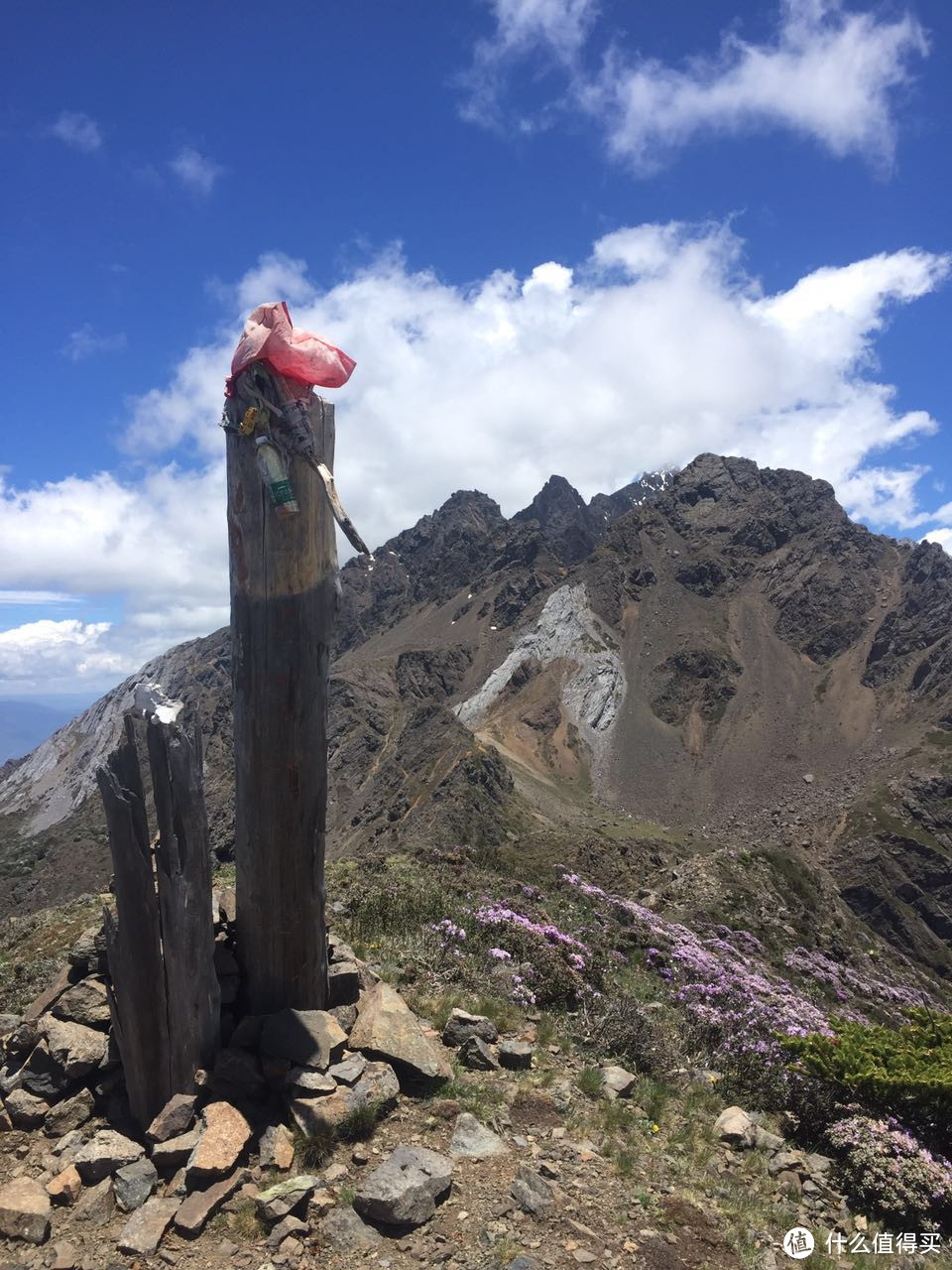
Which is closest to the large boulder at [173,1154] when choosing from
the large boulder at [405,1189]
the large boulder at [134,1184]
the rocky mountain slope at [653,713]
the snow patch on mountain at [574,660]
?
the large boulder at [134,1184]

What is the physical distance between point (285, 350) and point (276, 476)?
3.00 ft

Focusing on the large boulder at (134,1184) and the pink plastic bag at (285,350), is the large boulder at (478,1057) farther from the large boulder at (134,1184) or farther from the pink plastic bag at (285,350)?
the pink plastic bag at (285,350)

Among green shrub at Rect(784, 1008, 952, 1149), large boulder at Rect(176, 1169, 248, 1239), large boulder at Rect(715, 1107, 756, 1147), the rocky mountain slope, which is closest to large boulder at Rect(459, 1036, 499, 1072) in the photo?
large boulder at Rect(715, 1107, 756, 1147)

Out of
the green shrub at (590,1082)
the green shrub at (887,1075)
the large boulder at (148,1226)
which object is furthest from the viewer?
the green shrub at (887,1075)

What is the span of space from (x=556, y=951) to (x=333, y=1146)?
4.36 metres

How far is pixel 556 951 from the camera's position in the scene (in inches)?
352

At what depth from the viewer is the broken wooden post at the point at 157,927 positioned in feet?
17.1

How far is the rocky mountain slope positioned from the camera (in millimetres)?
56375

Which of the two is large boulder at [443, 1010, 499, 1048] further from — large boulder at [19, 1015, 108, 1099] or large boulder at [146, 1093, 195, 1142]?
large boulder at [19, 1015, 108, 1099]

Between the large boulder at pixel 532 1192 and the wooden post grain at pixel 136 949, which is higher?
the wooden post grain at pixel 136 949

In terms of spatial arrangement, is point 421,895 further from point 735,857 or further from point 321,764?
point 735,857

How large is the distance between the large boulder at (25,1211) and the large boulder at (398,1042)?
6.78ft

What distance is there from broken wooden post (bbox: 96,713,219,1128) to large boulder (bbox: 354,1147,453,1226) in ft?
4.90

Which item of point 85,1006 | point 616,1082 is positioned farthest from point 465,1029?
point 85,1006
